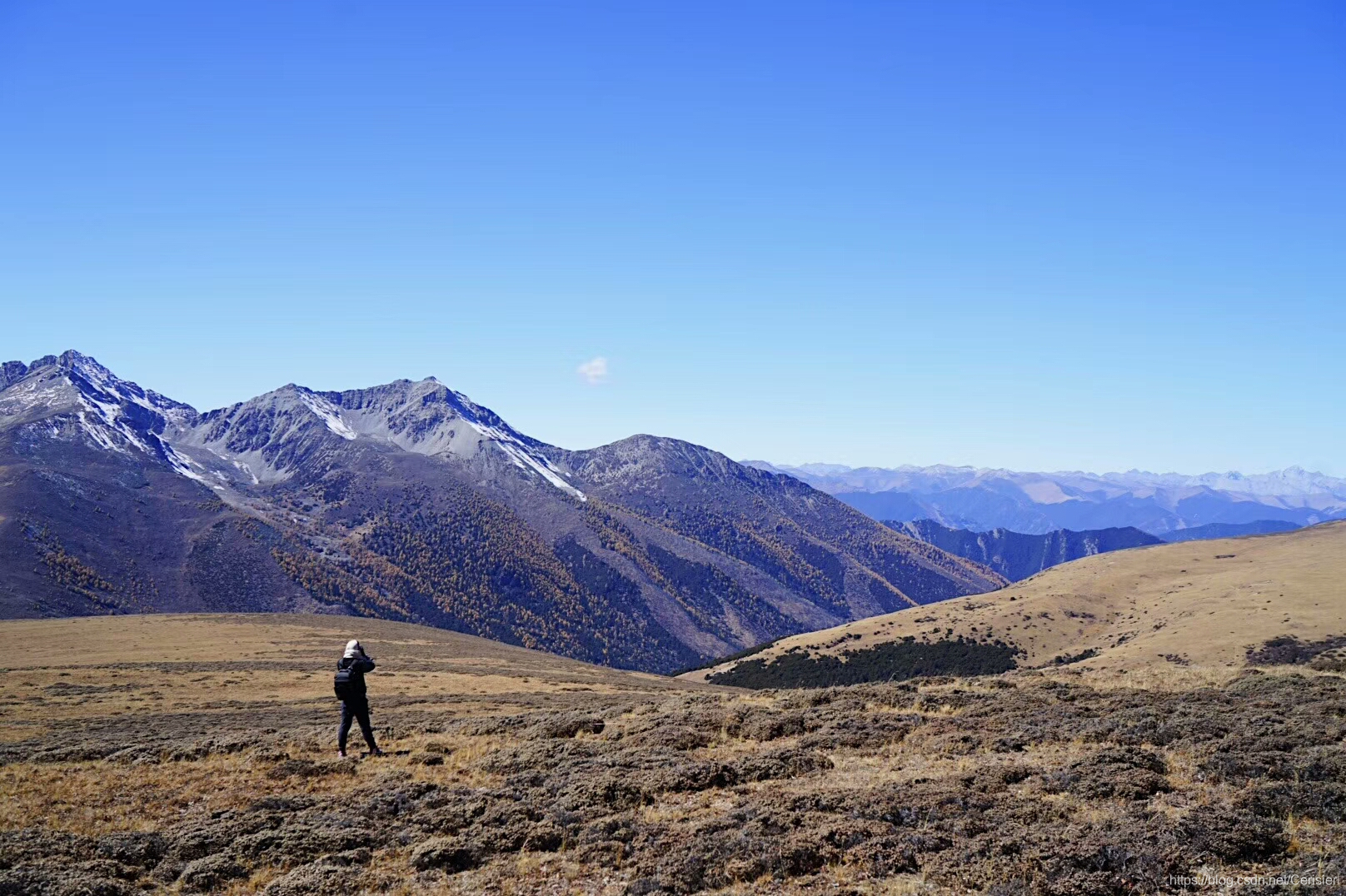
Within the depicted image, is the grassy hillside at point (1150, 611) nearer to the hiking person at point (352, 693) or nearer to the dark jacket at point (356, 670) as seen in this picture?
the hiking person at point (352, 693)

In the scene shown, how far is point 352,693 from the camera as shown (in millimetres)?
18641

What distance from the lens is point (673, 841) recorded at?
1143cm

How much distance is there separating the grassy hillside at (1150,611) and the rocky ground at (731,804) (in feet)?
147

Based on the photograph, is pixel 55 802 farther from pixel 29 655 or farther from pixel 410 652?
pixel 29 655

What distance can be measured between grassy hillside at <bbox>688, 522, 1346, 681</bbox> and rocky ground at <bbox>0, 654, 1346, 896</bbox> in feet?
147

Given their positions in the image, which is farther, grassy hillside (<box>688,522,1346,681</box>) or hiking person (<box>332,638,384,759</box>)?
grassy hillside (<box>688,522,1346,681</box>)

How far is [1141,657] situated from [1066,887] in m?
63.3

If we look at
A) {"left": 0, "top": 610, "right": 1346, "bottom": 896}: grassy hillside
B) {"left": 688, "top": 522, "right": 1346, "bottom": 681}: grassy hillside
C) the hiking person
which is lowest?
{"left": 688, "top": 522, "right": 1346, "bottom": 681}: grassy hillside

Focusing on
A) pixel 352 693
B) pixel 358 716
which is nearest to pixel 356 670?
pixel 352 693

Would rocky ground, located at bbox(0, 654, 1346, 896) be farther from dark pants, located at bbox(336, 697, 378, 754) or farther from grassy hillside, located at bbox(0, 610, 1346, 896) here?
dark pants, located at bbox(336, 697, 378, 754)

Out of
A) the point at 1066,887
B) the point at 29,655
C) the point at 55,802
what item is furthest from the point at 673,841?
the point at 29,655

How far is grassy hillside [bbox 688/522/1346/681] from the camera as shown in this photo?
6622cm

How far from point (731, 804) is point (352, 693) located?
1035 centimetres

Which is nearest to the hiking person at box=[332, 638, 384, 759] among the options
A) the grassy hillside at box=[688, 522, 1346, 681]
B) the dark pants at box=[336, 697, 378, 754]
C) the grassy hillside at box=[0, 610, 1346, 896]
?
the dark pants at box=[336, 697, 378, 754]
